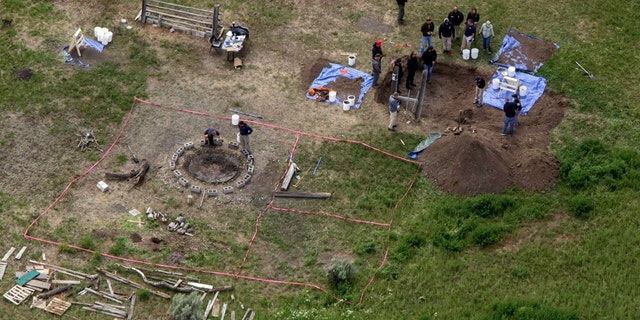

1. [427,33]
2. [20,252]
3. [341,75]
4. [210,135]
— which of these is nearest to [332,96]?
[341,75]

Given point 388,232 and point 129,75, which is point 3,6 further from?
point 388,232

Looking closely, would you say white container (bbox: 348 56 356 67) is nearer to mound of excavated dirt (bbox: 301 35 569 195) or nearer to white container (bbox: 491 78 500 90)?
mound of excavated dirt (bbox: 301 35 569 195)

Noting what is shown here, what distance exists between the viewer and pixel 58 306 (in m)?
21.4

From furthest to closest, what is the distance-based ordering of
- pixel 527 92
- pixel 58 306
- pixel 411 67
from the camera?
pixel 527 92 → pixel 411 67 → pixel 58 306

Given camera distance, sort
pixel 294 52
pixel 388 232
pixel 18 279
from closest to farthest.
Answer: pixel 18 279, pixel 388 232, pixel 294 52

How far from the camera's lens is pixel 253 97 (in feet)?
95.6

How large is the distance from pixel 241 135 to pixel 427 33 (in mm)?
9074

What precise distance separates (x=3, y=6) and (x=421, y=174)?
19.8 metres

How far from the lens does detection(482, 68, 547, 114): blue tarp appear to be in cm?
2869

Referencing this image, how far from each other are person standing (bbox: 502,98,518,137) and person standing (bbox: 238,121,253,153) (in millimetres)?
8707

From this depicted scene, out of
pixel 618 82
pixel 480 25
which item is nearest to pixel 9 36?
pixel 480 25

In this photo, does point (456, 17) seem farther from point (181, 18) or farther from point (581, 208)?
point (181, 18)

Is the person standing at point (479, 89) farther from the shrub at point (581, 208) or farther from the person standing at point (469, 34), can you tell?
the shrub at point (581, 208)

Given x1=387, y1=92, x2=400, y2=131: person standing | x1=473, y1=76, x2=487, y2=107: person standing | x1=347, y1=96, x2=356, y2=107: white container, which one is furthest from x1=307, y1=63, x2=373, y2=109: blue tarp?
x1=473, y1=76, x2=487, y2=107: person standing
